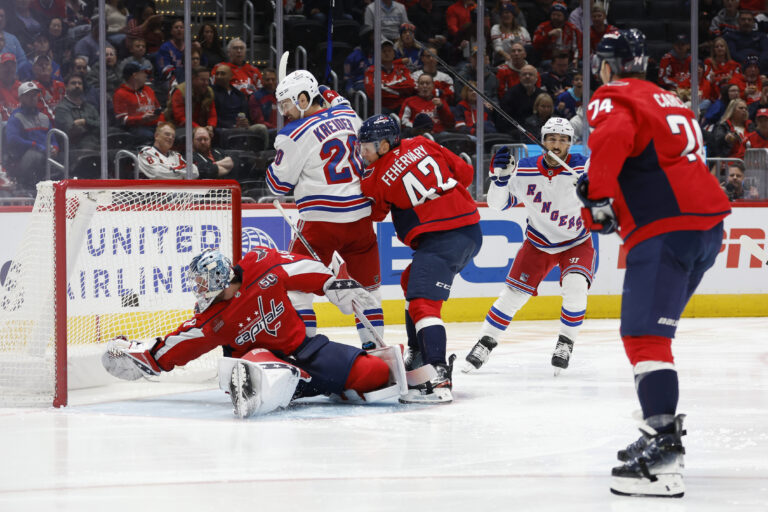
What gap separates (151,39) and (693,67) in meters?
4.15

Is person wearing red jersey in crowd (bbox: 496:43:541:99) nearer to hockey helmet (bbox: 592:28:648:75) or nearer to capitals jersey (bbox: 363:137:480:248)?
capitals jersey (bbox: 363:137:480:248)

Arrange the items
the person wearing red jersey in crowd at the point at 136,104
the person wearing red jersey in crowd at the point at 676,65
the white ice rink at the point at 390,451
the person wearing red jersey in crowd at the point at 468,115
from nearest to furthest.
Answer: the white ice rink at the point at 390,451, the person wearing red jersey in crowd at the point at 136,104, the person wearing red jersey in crowd at the point at 468,115, the person wearing red jersey in crowd at the point at 676,65

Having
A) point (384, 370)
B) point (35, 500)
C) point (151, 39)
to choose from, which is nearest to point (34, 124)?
point (151, 39)

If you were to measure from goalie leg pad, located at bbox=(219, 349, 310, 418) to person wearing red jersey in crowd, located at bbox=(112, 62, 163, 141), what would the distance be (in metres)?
3.67

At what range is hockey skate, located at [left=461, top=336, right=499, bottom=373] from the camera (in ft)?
17.3

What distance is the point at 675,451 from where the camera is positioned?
2838mm

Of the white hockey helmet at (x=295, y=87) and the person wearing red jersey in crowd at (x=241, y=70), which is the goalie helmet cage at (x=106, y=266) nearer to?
the white hockey helmet at (x=295, y=87)

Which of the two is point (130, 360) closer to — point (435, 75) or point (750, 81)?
point (435, 75)

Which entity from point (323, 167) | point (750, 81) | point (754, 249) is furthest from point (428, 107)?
point (323, 167)

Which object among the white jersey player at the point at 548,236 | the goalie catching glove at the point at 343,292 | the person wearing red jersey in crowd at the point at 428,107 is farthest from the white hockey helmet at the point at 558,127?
the person wearing red jersey in crowd at the point at 428,107

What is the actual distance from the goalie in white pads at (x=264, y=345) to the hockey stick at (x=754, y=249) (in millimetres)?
4716

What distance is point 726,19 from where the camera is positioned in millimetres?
9609

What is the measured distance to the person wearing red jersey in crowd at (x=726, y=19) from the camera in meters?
9.48

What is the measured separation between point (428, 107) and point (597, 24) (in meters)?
1.62
